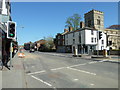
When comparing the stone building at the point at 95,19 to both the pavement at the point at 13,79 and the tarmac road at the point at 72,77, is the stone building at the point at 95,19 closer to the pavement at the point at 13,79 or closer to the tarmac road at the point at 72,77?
the tarmac road at the point at 72,77

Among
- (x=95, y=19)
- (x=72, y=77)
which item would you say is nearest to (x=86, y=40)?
(x=95, y=19)

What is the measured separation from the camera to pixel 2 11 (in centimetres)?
1464

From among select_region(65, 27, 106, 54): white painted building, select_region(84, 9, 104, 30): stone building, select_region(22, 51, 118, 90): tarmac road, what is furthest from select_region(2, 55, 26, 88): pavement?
select_region(84, 9, 104, 30): stone building

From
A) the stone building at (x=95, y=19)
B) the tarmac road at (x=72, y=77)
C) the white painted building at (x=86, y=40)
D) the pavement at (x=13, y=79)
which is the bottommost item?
the tarmac road at (x=72, y=77)

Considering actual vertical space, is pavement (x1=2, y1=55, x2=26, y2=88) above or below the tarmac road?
above

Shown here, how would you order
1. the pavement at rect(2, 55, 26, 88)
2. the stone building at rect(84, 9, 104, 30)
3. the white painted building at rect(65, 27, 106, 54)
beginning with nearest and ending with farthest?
1. the pavement at rect(2, 55, 26, 88)
2. the white painted building at rect(65, 27, 106, 54)
3. the stone building at rect(84, 9, 104, 30)

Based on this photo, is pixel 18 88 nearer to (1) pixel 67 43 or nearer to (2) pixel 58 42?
(1) pixel 67 43

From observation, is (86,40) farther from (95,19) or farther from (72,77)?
(72,77)

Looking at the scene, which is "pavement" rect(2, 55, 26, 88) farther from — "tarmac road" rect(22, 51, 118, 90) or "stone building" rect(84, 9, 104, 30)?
"stone building" rect(84, 9, 104, 30)

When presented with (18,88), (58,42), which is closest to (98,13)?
(58,42)

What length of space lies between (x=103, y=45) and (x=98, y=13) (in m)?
17.6

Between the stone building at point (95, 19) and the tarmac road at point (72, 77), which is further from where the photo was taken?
the stone building at point (95, 19)

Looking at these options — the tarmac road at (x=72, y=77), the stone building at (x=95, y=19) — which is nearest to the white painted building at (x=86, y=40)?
the stone building at (x=95, y=19)

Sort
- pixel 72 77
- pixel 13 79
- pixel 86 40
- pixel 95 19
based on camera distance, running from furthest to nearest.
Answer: pixel 95 19
pixel 86 40
pixel 72 77
pixel 13 79
